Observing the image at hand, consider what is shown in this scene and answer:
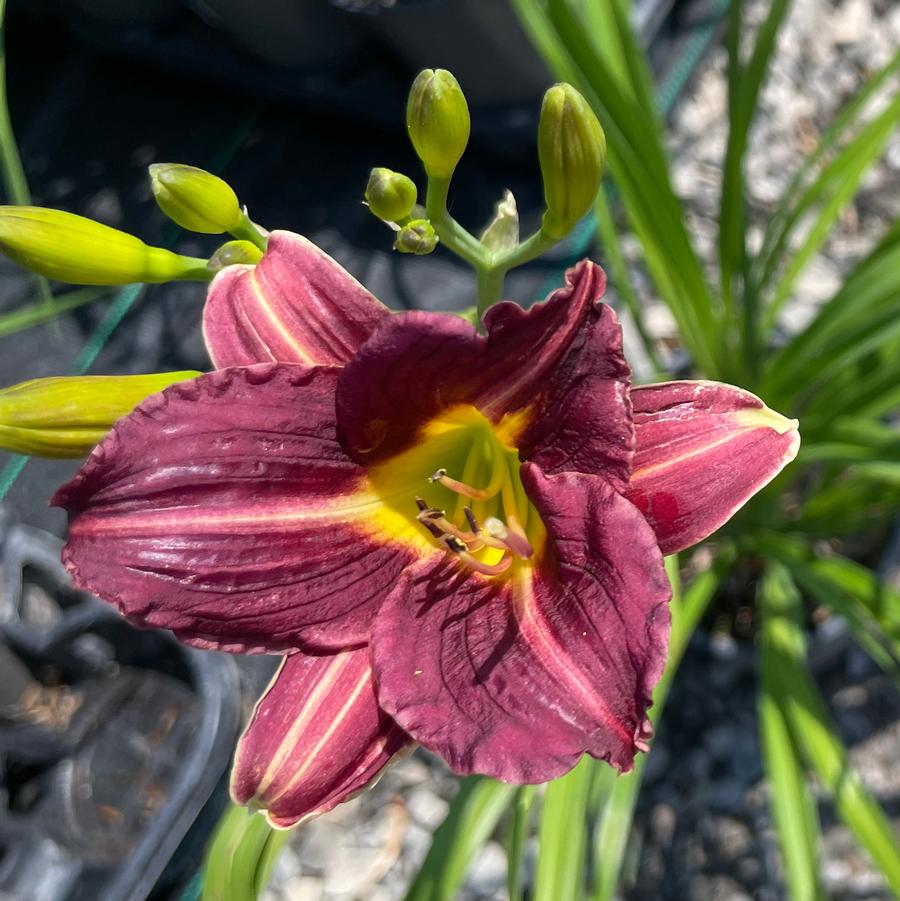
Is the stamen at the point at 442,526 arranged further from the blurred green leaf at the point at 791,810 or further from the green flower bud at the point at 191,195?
the blurred green leaf at the point at 791,810

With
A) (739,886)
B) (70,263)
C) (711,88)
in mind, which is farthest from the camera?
(711,88)

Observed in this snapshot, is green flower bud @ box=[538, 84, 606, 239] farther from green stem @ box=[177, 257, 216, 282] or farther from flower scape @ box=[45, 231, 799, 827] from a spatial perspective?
green stem @ box=[177, 257, 216, 282]

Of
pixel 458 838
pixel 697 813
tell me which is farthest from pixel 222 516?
pixel 697 813

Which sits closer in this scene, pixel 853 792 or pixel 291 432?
pixel 291 432

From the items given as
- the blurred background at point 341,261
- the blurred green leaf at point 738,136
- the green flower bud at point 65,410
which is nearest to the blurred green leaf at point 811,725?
the blurred background at point 341,261

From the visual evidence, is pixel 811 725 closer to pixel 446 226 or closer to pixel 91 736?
pixel 446 226

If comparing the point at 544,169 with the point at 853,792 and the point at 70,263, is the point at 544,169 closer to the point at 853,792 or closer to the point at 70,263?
the point at 70,263

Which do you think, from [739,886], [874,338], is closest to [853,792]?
[739,886]
